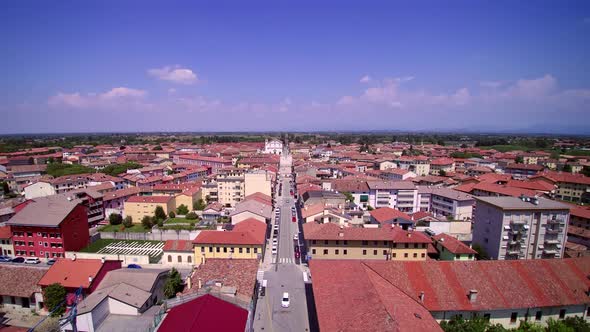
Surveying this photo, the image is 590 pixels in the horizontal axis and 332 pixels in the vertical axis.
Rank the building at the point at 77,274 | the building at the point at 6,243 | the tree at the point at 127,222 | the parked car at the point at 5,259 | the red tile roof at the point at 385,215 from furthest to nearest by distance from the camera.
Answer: the tree at the point at 127,222
the red tile roof at the point at 385,215
the building at the point at 6,243
the parked car at the point at 5,259
the building at the point at 77,274

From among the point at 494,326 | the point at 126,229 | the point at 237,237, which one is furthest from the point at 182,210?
the point at 494,326

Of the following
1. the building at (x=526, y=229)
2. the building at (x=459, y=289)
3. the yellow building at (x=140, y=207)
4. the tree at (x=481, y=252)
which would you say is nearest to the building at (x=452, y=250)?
the tree at (x=481, y=252)

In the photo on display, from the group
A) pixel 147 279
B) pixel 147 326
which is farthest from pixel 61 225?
pixel 147 326

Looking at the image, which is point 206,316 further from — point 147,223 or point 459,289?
point 147,223

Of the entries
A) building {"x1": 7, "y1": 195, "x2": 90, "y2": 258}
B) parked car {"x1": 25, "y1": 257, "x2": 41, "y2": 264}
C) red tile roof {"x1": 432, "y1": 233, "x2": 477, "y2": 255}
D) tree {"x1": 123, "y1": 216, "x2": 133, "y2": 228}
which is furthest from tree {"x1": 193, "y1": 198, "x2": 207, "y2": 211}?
red tile roof {"x1": 432, "y1": 233, "x2": 477, "y2": 255}

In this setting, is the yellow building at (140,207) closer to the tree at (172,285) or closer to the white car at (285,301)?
the tree at (172,285)

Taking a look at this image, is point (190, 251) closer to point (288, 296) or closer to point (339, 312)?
point (288, 296)
